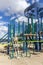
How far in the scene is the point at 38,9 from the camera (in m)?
22.2

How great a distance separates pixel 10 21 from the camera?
766 inches

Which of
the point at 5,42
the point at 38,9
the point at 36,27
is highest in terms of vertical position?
the point at 38,9

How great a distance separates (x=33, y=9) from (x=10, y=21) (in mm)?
4229

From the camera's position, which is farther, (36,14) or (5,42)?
(36,14)

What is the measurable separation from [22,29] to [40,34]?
1880 millimetres

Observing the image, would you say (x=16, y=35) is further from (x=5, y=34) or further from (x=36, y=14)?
(x=36, y=14)

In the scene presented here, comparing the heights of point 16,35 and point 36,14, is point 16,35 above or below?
below

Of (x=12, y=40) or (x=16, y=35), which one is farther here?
(x=16, y=35)

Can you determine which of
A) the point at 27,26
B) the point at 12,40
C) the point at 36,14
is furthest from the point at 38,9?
the point at 12,40

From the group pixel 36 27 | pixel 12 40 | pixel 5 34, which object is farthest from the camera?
pixel 36 27

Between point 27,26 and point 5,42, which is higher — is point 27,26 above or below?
above

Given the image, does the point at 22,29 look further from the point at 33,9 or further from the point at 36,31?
the point at 33,9

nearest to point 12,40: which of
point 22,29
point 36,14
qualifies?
point 22,29

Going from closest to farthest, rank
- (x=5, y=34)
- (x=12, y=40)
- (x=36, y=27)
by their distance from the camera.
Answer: (x=12, y=40) → (x=5, y=34) → (x=36, y=27)
